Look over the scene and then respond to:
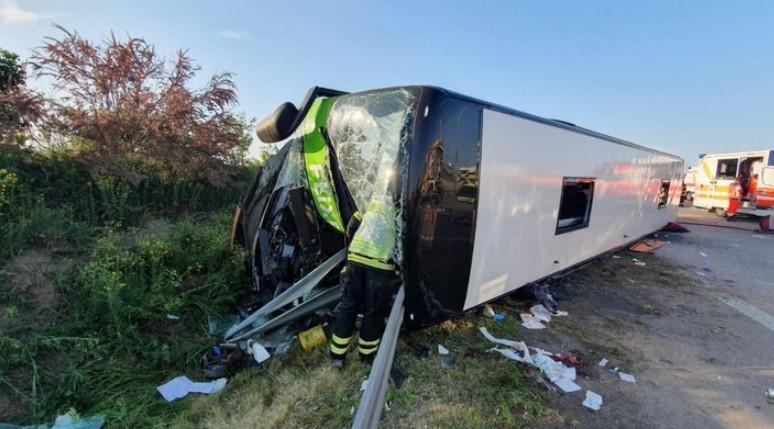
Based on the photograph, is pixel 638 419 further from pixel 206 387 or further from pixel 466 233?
pixel 206 387

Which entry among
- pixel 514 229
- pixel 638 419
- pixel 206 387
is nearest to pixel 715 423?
pixel 638 419

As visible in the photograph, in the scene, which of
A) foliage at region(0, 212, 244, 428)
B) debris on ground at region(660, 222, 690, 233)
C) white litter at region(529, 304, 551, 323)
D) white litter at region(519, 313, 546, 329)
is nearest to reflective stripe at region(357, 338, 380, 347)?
foliage at region(0, 212, 244, 428)

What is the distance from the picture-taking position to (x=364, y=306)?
285cm

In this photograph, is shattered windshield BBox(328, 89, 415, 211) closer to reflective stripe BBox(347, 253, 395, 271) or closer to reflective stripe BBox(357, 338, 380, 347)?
reflective stripe BBox(347, 253, 395, 271)

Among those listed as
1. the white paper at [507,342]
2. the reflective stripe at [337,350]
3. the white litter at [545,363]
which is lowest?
the white litter at [545,363]

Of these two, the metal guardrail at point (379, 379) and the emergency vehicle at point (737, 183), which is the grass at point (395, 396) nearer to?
the metal guardrail at point (379, 379)

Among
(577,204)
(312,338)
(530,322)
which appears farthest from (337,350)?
(577,204)

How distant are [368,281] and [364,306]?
0.22 metres

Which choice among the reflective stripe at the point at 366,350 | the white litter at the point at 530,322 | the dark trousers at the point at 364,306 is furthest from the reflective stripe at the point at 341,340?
the white litter at the point at 530,322

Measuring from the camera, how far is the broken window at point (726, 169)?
49.3 ft

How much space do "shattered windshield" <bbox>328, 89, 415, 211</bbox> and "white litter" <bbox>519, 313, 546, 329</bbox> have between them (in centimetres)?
226

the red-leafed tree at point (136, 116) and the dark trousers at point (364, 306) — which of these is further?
the red-leafed tree at point (136, 116)

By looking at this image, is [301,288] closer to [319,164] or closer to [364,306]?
[364,306]

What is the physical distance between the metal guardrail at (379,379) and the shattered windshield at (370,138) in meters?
0.80
